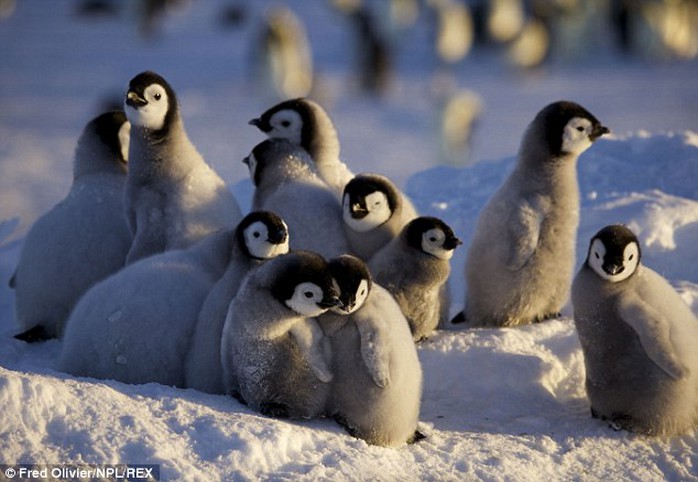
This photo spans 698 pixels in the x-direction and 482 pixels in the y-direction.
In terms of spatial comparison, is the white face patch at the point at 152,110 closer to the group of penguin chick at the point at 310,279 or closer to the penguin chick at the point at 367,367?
the group of penguin chick at the point at 310,279

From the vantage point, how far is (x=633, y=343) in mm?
3457

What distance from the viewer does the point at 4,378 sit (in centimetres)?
275

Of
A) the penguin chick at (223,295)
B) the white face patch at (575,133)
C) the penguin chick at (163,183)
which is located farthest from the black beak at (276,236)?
the white face patch at (575,133)

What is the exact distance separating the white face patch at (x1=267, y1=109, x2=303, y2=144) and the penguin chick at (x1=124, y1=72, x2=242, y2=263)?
40cm

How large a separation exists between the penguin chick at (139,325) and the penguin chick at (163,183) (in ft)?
1.46

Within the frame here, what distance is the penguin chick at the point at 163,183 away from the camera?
4.08 m

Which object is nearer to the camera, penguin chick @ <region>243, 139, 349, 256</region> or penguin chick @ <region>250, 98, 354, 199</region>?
penguin chick @ <region>243, 139, 349, 256</region>

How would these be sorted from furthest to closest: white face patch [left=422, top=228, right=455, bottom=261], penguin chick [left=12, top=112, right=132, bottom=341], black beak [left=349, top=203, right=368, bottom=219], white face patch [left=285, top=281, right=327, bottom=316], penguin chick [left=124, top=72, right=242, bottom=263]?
penguin chick [left=12, top=112, right=132, bottom=341]
penguin chick [left=124, top=72, right=242, bottom=263]
black beak [left=349, top=203, right=368, bottom=219]
white face patch [left=422, top=228, right=455, bottom=261]
white face patch [left=285, top=281, right=327, bottom=316]

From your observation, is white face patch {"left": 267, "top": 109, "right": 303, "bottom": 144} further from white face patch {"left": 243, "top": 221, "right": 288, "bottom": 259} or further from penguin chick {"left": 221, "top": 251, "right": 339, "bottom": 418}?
penguin chick {"left": 221, "top": 251, "right": 339, "bottom": 418}

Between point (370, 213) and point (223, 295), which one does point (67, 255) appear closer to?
point (223, 295)

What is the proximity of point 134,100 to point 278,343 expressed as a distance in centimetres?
129

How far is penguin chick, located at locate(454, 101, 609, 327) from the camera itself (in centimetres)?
420

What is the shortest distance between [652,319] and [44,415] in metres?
1.76

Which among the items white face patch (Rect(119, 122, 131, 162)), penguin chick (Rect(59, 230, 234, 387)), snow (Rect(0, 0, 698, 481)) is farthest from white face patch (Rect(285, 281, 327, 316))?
white face patch (Rect(119, 122, 131, 162))
